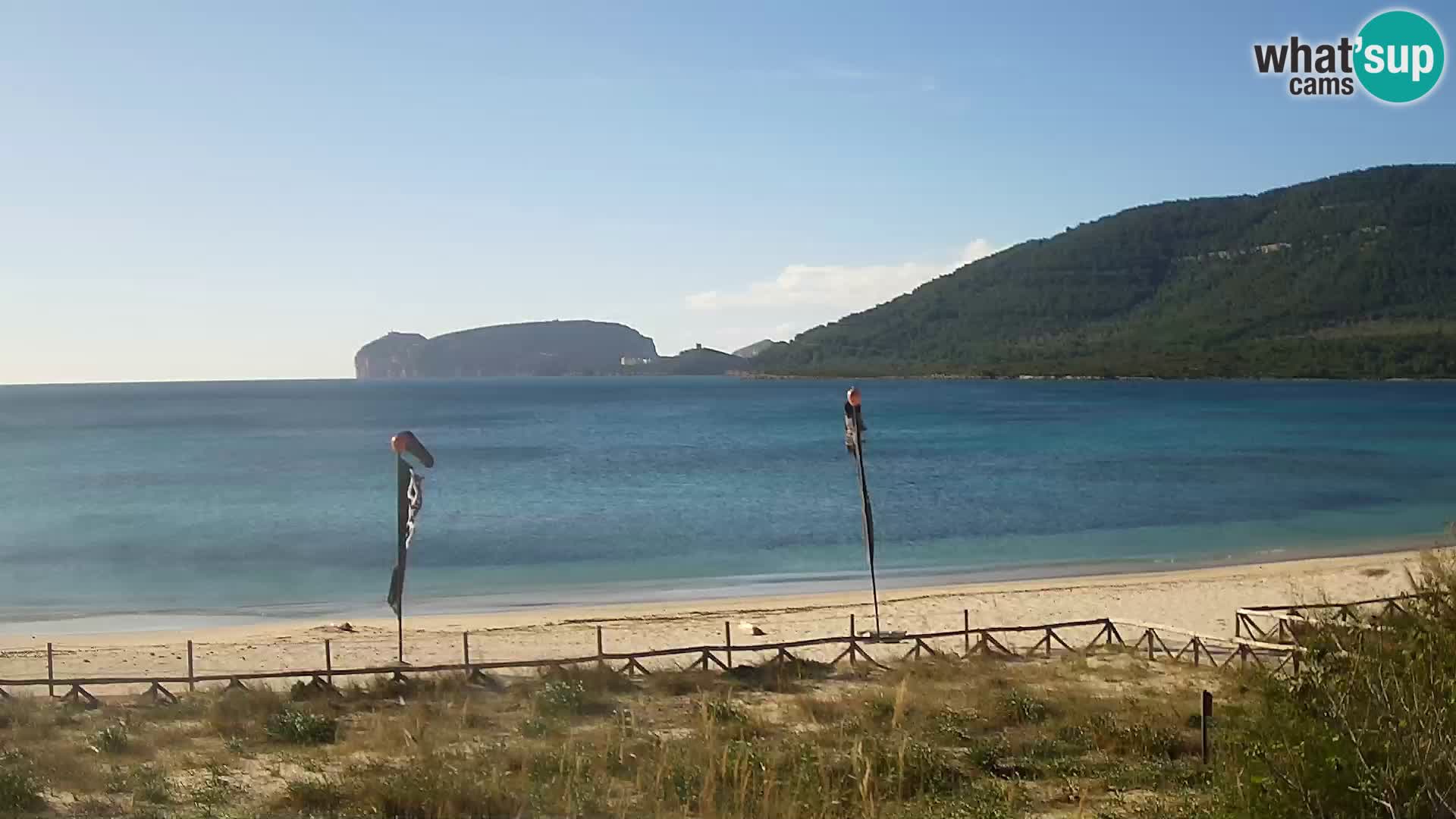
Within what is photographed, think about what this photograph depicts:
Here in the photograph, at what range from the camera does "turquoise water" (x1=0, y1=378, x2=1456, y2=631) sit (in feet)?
111

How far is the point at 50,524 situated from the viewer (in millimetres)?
47094

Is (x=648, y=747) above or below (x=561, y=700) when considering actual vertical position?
above

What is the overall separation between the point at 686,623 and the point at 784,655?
26.7ft

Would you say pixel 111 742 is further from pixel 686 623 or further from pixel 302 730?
pixel 686 623

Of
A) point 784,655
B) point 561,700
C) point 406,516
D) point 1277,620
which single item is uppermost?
point 406,516

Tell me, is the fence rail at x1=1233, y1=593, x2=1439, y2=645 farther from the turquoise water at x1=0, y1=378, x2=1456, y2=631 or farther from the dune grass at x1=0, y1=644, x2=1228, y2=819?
the turquoise water at x1=0, y1=378, x2=1456, y2=631

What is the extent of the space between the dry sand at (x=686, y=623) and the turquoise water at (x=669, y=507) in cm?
280

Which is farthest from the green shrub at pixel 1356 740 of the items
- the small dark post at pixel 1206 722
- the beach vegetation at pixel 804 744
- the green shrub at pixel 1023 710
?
the green shrub at pixel 1023 710

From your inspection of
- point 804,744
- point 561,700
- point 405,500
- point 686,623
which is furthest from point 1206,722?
point 686,623

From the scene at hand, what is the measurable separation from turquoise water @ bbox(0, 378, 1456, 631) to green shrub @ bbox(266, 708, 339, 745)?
16591mm

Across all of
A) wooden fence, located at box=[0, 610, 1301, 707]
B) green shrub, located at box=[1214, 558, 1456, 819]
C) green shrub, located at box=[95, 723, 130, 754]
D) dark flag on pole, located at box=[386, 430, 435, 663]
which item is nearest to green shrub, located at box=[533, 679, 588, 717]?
wooden fence, located at box=[0, 610, 1301, 707]

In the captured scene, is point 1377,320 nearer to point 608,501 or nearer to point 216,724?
point 608,501

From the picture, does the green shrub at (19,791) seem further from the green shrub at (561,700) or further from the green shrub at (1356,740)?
the green shrub at (1356,740)

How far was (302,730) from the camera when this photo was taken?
12.7 m
